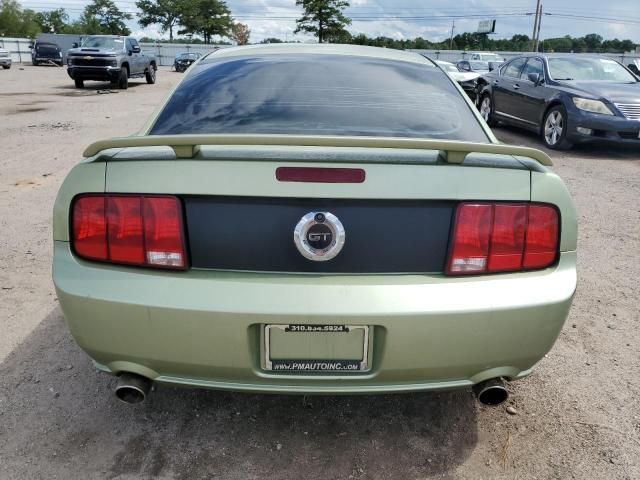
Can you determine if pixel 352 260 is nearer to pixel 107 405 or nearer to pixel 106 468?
pixel 106 468

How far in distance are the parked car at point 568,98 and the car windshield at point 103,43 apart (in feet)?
47.1

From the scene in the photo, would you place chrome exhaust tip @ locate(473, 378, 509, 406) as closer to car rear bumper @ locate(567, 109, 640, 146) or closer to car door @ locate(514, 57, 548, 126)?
car rear bumper @ locate(567, 109, 640, 146)

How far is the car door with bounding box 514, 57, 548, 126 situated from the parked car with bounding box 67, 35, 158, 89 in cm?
1447

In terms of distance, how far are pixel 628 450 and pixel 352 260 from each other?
1470 mm

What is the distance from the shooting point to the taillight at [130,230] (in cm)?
187

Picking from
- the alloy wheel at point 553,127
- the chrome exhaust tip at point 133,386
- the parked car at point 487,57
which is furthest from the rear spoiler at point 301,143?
the parked car at point 487,57

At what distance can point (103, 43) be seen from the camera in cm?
2002

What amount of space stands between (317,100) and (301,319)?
1.25 metres

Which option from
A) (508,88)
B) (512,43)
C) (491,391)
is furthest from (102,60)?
(512,43)

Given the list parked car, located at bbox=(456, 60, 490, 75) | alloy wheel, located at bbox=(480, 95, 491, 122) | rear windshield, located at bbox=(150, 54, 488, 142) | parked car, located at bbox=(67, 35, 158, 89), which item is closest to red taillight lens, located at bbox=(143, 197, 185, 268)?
rear windshield, located at bbox=(150, 54, 488, 142)

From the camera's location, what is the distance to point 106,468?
211cm

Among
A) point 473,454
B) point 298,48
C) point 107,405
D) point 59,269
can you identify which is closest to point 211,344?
point 59,269

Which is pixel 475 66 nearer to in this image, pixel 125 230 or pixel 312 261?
pixel 312 261

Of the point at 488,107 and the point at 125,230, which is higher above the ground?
the point at 125,230
